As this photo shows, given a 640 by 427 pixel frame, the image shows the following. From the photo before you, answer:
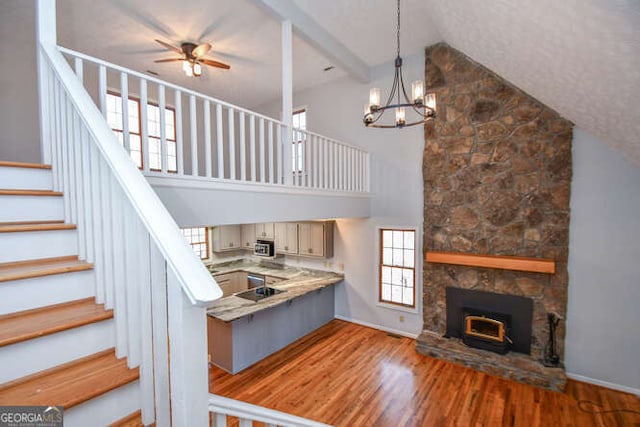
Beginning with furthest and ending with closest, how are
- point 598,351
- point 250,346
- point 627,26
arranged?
point 250,346
point 598,351
point 627,26

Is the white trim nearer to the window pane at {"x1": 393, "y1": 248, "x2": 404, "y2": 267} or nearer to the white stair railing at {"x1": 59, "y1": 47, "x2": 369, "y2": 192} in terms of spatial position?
the white stair railing at {"x1": 59, "y1": 47, "x2": 369, "y2": 192}

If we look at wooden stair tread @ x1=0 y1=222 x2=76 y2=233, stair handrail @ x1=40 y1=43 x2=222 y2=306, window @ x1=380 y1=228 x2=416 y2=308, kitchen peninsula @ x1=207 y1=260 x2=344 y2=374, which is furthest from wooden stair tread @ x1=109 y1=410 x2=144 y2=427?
window @ x1=380 y1=228 x2=416 y2=308

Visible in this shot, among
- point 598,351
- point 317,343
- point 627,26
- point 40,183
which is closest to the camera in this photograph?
point 627,26

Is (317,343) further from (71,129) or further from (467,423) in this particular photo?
(71,129)

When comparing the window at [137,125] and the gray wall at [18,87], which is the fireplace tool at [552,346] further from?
the gray wall at [18,87]

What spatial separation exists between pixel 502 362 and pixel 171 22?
654cm

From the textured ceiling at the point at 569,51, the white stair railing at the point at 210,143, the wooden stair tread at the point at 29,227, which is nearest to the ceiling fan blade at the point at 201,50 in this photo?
the white stair railing at the point at 210,143

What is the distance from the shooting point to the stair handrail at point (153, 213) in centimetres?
81

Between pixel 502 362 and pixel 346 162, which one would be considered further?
pixel 346 162

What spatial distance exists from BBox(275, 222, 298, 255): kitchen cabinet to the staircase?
4538 mm

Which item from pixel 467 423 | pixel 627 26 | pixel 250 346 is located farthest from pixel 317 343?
pixel 627 26

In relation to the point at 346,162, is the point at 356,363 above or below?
below

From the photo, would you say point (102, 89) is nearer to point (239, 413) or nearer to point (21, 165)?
point (21, 165)

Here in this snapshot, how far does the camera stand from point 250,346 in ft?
13.6
